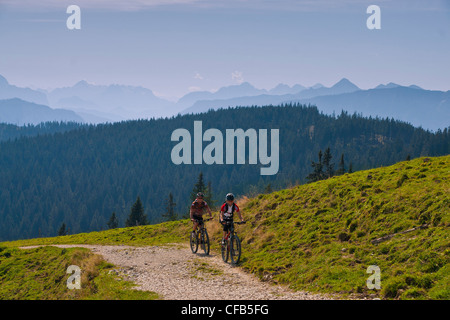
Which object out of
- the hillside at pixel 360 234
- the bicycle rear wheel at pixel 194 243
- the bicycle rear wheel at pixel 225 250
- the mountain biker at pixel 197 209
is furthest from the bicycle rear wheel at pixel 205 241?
the bicycle rear wheel at pixel 225 250

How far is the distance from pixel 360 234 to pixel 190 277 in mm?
7923

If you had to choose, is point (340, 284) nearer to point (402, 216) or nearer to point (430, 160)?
point (402, 216)

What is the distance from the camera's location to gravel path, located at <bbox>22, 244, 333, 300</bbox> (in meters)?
13.4

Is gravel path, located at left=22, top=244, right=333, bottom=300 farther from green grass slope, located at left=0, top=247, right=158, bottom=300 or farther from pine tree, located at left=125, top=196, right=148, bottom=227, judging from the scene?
pine tree, located at left=125, top=196, right=148, bottom=227

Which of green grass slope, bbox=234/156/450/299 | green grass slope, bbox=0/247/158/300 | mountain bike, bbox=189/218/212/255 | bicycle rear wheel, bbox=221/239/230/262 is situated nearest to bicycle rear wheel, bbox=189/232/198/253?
mountain bike, bbox=189/218/212/255

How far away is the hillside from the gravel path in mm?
967

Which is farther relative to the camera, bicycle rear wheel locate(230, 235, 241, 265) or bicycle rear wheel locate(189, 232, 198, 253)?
bicycle rear wheel locate(189, 232, 198, 253)

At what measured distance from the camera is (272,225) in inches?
902

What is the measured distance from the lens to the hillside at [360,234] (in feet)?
40.1

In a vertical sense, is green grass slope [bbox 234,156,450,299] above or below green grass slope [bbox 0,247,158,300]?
above

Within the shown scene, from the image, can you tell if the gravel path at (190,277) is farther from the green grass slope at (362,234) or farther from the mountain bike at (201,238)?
the green grass slope at (362,234)
